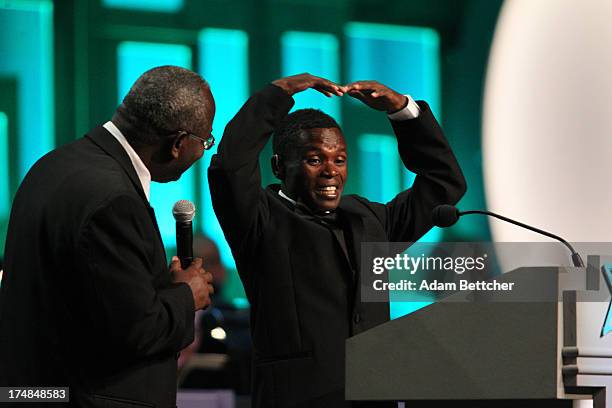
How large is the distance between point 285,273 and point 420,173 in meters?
0.63

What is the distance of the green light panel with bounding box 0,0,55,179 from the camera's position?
4758mm

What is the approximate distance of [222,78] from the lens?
16.4 ft

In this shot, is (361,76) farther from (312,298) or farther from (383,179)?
(312,298)

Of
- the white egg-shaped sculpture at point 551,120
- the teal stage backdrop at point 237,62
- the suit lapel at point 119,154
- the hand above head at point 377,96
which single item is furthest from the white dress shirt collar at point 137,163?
the white egg-shaped sculpture at point 551,120

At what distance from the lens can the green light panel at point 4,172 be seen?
4.71 meters

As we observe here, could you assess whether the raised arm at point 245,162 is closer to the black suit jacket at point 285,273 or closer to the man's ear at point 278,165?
the black suit jacket at point 285,273

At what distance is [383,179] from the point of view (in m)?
5.17

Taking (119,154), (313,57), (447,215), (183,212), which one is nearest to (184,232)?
(183,212)

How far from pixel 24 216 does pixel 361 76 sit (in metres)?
3.25

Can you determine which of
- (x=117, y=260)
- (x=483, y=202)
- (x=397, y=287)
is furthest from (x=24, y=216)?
(x=483, y=202)

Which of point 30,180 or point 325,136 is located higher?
point 325,136

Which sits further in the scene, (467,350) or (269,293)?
(269,293)

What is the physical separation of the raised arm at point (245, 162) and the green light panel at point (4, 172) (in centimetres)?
234

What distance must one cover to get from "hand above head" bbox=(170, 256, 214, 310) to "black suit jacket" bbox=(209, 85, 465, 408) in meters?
0.33
